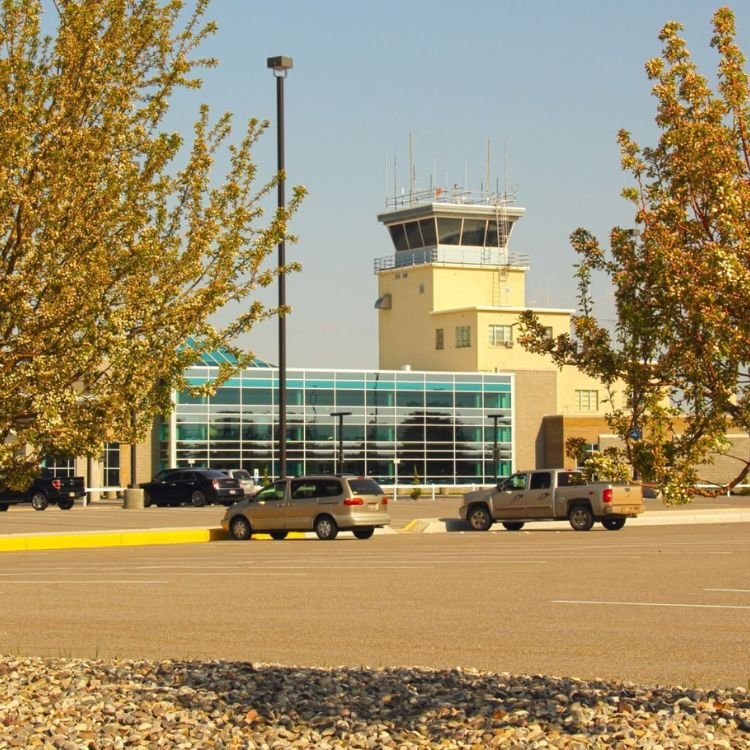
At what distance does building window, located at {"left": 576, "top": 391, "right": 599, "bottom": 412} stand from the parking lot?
60695mm

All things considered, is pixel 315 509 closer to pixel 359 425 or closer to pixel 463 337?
pixel 359 425

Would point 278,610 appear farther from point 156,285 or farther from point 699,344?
point 699,344

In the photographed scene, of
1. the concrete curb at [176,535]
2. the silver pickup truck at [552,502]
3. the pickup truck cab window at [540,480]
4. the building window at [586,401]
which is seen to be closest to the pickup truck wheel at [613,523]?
the silver pickup truck at [552,502]

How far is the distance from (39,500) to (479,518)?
2060 cm

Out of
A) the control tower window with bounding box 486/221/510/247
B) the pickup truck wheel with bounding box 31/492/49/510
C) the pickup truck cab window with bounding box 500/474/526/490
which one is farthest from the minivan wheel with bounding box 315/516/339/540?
the control tower window with bounding box 486/221/510/247

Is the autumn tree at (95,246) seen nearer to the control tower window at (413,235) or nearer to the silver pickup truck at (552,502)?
the silver pickup truck at (552,502)

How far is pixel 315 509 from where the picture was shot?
33750mm

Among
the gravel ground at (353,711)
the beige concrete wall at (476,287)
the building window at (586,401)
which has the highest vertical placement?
the beige concrete wall at (476,287)

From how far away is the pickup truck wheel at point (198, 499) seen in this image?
55.2m

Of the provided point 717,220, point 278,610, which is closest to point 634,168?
point 717,220

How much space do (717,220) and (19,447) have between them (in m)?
5.14

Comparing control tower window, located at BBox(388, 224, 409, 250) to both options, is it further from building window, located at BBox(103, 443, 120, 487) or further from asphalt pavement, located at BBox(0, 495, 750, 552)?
asphalt pavement, located at BBox(0, 495, 750, 552)

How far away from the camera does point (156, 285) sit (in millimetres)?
10547

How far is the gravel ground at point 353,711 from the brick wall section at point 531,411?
7279 centimetres
